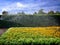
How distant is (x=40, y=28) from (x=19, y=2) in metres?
0.66

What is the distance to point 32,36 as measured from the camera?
14.5 feet

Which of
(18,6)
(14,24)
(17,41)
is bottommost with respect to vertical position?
(17,41)

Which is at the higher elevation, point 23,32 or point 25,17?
point 25,17

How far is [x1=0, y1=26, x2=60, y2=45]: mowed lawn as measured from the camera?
14.4ft

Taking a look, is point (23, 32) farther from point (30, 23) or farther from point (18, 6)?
point (18, 6)

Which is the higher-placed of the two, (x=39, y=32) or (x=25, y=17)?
(x=25, y=17)

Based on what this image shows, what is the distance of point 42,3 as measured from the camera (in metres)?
4.57

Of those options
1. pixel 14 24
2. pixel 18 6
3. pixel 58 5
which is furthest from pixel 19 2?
pixel 58 5

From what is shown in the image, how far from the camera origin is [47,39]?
14.4 ft

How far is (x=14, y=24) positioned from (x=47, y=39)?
0.73 metres

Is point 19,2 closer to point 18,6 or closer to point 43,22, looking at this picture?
point 18,6

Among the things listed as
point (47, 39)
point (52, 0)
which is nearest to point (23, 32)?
point (47, 39)

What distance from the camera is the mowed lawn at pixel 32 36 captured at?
439cm

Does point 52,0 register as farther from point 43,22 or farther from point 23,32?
point 23,32
